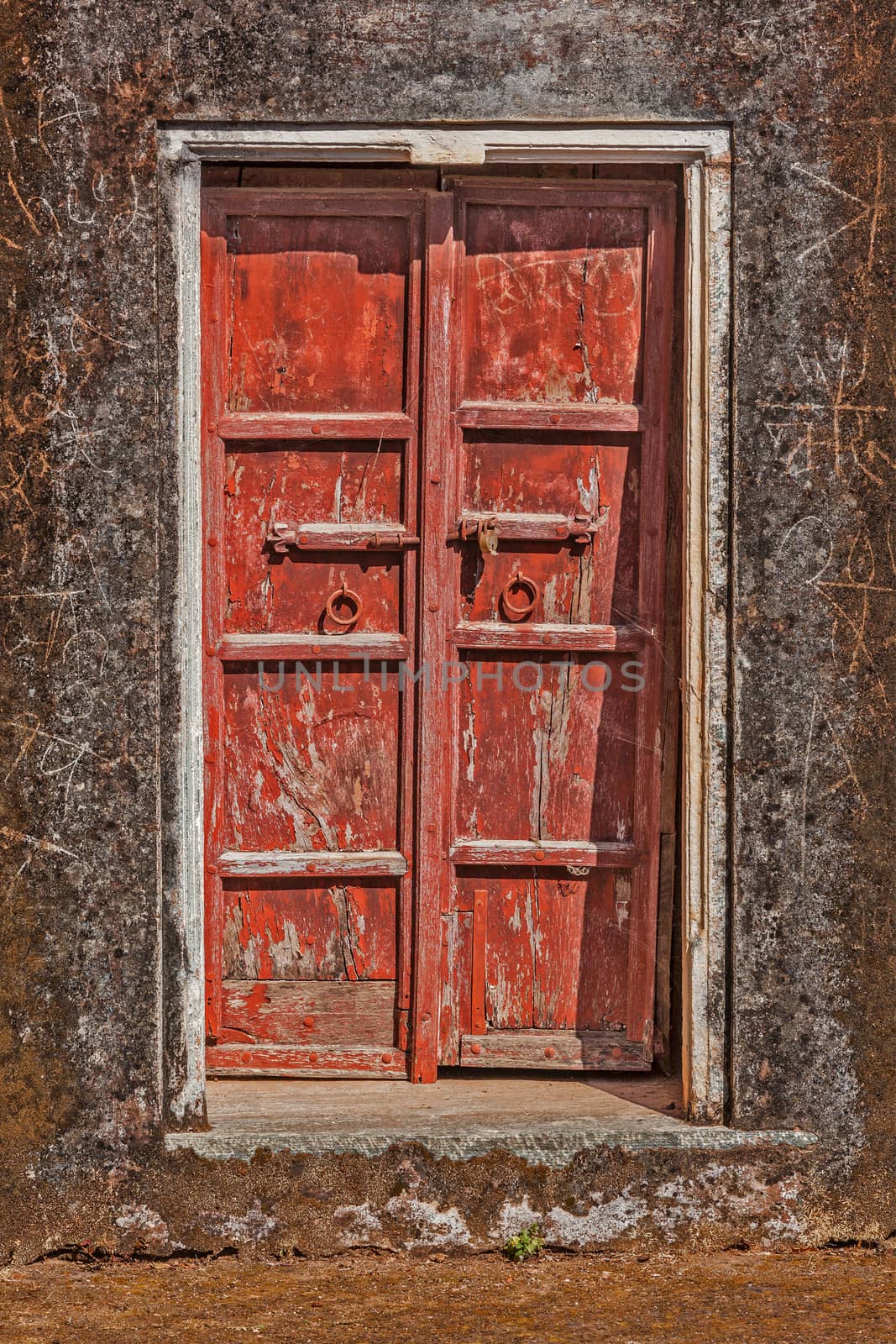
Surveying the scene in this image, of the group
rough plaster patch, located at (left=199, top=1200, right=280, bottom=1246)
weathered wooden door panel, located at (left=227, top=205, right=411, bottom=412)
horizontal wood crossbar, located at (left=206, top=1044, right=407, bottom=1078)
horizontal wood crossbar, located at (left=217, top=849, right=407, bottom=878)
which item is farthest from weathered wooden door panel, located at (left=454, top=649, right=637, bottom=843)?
rough plaster patch, located at (left=199, top=1200, right=280, bottom=1246)

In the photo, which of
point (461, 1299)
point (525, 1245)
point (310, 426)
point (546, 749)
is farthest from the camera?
A: point (546, 749)

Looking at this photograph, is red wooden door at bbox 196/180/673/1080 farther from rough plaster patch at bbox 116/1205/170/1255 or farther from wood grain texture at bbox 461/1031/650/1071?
rough plaster patch at bbox 116/1205/170/1255

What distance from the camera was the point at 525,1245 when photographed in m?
2.88

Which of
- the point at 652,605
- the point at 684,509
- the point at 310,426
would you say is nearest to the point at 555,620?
the point at 652,605

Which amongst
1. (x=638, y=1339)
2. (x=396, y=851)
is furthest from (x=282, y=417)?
(x=638, y=1339)

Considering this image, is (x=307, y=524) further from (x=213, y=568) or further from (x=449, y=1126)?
(x=449, y=1126)

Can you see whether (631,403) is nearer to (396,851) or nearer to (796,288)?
(796,288)

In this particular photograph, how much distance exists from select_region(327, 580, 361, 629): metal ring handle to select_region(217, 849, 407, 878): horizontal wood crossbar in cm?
62

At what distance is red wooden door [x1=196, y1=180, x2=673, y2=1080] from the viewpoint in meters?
3.06

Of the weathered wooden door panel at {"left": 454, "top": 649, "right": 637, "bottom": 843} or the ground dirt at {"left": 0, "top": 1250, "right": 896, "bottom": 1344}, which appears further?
the weathered wooden door panel at {"left": 454, "top": 649, "right": 637, "bottom": 843}

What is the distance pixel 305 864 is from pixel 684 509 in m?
1.36

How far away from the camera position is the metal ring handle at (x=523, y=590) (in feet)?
10.2

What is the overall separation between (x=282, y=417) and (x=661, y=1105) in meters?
2.07

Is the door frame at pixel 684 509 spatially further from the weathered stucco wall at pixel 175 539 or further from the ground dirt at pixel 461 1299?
the ground dirt at pixel 461 1299
